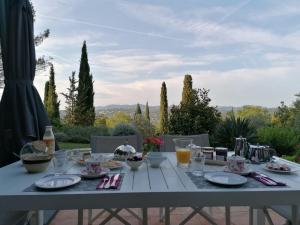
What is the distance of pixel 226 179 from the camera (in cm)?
153

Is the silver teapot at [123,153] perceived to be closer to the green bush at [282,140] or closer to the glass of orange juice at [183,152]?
the glass of orange juice at [183,152]

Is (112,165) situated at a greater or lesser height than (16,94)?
lesser

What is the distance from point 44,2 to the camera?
5.16 metres

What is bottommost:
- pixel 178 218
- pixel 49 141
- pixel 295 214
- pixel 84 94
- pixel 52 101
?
pixel 178 218

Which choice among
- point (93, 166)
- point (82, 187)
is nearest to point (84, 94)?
point (93, 166)

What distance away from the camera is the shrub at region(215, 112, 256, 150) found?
193 inches

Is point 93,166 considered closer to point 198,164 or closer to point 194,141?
point 198,164

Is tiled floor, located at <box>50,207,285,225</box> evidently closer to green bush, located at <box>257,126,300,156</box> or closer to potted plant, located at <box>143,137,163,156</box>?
potted plant, located at <box>143,137,163,156</box>

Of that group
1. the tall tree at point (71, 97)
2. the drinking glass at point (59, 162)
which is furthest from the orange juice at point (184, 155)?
the tall tree at point (71, 97)

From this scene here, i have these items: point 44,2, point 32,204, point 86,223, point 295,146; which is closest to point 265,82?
point 295,146

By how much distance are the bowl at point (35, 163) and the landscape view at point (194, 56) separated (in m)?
2.65

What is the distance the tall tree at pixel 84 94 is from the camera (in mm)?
12273

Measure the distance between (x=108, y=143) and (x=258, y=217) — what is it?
A: 1508 mm

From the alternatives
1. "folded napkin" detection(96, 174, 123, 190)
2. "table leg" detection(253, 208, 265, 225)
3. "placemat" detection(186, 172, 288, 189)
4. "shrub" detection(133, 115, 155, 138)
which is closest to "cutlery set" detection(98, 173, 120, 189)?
"folded napkin" detection(96, 174, 123, 190)
